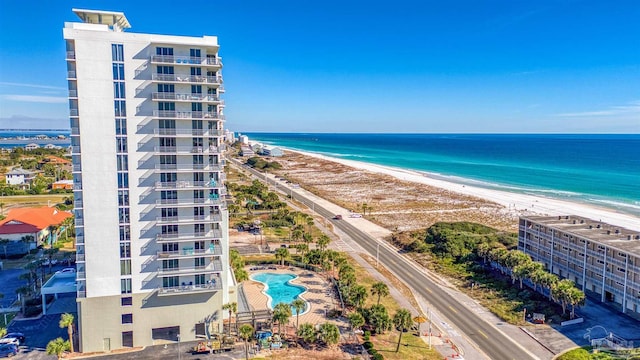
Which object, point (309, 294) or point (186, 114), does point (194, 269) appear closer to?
point (186, 114)

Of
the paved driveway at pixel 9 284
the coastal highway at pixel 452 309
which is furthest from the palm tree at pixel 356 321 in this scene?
the paved driveway at pixel 9 284

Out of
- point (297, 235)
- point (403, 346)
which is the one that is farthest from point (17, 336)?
point (297, 235)

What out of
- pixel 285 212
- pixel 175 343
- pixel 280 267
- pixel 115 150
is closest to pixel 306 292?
pixel 280 267

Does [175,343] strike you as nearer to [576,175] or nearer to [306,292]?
[306,292]

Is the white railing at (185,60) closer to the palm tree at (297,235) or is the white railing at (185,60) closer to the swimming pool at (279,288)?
the swimming pool at (279,288)

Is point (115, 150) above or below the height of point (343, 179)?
above

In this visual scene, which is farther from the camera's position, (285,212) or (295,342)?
(285,212)
